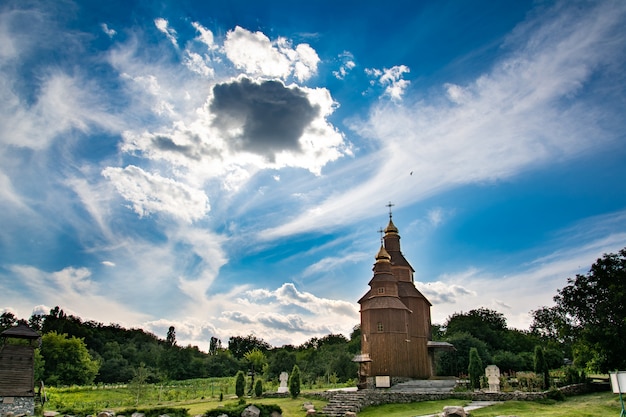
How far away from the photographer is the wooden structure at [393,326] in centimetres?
3241

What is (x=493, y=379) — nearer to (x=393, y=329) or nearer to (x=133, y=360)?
(x=393, y=329)

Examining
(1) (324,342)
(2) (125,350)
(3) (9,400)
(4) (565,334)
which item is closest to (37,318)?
(2) (125,350)

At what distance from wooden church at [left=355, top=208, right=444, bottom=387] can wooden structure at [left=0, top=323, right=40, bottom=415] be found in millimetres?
20325

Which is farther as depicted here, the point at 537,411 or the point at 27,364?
the point at 27,364

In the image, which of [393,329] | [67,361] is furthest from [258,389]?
[67,361]

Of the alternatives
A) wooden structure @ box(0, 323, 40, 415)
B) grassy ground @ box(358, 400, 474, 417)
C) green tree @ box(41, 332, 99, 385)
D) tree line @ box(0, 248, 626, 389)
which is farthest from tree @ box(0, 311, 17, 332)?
grassy ground @ box(358, 400, 474, 417)

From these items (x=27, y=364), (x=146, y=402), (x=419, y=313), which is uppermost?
(x=419, y=313)

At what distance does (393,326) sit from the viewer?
33.0 m

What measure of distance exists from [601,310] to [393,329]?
42.5 feet

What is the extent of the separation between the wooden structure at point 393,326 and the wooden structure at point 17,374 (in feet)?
68.2

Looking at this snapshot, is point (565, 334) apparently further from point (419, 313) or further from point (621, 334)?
point (419, 313)

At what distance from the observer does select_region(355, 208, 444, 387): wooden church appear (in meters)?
32.3

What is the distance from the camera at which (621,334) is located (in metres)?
24.4

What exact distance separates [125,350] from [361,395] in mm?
47761
